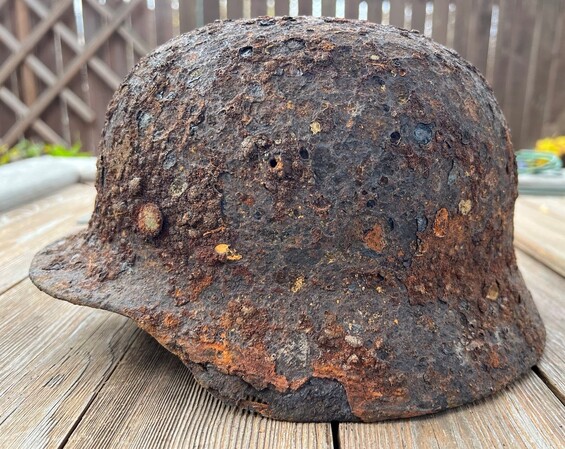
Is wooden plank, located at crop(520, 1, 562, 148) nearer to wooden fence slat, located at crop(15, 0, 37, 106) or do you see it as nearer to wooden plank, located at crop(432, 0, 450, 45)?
wooden plank, located at crop(432, 0, 450, 45)

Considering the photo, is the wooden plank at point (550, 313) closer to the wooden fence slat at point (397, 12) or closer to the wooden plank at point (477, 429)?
the wooden plank at point (477, 429)

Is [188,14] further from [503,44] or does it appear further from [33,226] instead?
[33,226]

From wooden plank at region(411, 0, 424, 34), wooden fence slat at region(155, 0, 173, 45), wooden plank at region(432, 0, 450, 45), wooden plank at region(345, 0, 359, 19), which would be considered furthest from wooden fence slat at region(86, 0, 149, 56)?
wooden plank at region(432, 0, 450, 45)

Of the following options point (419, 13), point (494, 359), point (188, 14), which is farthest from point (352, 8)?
point (494, 359)

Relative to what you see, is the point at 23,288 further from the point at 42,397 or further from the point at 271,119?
the point at 271,119

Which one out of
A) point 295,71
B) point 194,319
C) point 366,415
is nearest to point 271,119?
point 295,71
